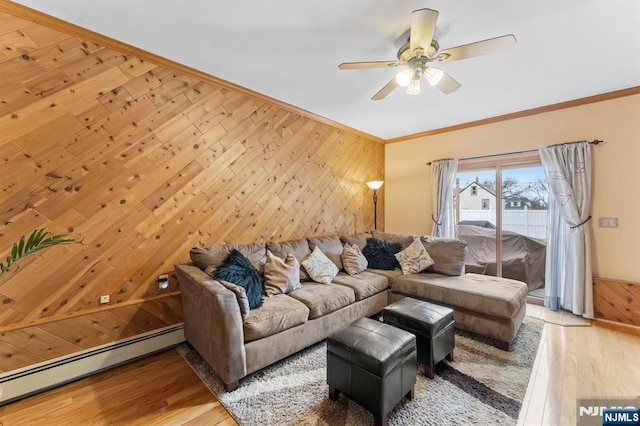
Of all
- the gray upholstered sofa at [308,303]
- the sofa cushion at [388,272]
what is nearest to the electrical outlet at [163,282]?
the gray upholstered sofa at [308,303]

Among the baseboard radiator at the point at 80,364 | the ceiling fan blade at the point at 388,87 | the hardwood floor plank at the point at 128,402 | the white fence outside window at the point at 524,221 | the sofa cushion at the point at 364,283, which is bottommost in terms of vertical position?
the hardwood floor plank at the point at 128,402

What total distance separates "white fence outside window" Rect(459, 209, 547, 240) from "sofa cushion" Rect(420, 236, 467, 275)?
46.4 inches

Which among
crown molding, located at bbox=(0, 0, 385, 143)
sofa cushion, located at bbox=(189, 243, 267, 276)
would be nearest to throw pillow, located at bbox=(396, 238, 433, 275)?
sofa cushion, located at bbox=(189, 243, 267, 276)

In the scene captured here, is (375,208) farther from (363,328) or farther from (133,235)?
(133,235)

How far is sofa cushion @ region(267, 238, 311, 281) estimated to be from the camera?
317 centimetres

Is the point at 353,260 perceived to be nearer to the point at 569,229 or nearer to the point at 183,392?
the point at 183,392

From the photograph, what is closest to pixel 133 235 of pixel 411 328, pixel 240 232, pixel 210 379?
pixel 240 232

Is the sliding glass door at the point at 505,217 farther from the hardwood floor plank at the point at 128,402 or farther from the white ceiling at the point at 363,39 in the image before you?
the hardwood floor plank at the point at 128,402

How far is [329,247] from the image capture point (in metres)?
3.71

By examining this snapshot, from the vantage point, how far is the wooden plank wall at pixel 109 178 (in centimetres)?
194

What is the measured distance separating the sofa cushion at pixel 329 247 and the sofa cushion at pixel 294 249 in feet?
0.51

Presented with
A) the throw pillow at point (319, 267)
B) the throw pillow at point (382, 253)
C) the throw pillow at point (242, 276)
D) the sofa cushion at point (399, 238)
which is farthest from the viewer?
the sofa cushion at point (399, 238)

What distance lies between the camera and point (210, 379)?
2.14m

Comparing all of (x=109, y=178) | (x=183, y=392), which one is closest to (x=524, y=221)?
(x=183, y=392)
